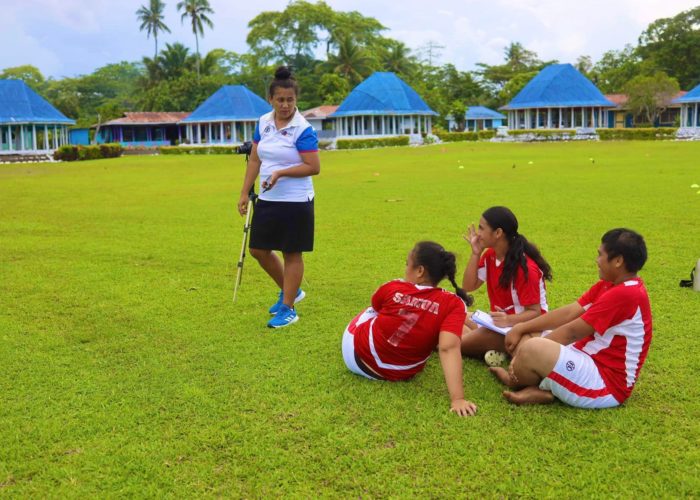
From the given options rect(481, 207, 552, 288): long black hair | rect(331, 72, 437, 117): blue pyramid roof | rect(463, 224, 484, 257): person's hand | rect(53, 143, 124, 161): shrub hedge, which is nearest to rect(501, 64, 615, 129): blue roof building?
rect(331, 72, 437, 117): blue pyramid roof

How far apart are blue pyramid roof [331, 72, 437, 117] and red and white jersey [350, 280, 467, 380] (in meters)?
49.7

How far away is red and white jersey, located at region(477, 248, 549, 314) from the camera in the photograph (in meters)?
4.13

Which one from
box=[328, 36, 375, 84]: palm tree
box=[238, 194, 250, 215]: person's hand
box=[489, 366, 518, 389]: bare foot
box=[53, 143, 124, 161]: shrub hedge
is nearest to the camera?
box=[489, 366, 518, 389]: bare foot

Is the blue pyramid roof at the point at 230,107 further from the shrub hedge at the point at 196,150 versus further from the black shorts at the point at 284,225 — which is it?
the black shorts at the point at 284,225

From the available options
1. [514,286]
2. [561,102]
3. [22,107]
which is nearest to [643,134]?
[561,102]

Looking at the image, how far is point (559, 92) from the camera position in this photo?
55.9m

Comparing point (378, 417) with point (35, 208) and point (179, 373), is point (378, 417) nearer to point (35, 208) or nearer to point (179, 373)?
point (179, 373)

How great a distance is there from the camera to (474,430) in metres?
3.29

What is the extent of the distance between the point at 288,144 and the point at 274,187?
32cm

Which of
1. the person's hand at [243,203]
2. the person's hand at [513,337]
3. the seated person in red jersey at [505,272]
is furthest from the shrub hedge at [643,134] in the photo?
the person's hand at [513,337]

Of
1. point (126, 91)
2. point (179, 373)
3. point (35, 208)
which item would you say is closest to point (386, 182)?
point (35, 208)

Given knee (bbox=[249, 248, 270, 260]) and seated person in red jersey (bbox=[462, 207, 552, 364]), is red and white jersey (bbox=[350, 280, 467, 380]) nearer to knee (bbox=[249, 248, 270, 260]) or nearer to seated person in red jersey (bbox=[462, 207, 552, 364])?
seated person in red jersey (bbox=[462, 207, 552, 364])

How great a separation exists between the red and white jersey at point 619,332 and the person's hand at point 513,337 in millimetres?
454

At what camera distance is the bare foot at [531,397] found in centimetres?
355
